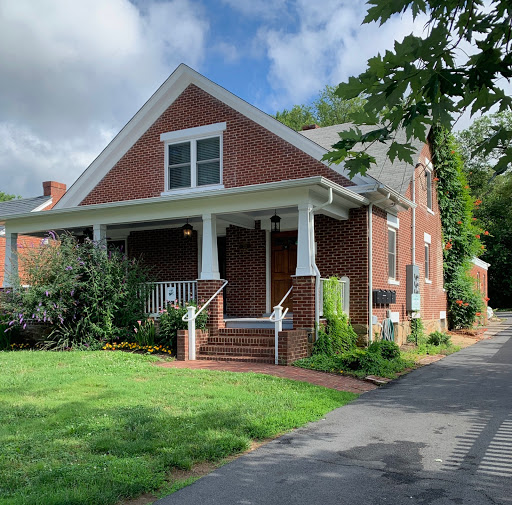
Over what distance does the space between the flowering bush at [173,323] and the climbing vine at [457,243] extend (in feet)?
34.9

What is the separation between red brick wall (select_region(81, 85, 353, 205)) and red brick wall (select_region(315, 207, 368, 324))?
1.00m

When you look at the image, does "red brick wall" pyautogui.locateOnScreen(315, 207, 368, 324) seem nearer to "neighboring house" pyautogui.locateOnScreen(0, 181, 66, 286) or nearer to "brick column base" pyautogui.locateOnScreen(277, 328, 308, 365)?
"brick column base" pyautogui.locateOnScreen(277, 328, 308, 365)

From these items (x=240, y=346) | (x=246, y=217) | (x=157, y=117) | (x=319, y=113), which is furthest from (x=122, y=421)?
(x=319, y=113)

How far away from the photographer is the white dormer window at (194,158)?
1455 cm

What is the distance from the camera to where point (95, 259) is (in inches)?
517

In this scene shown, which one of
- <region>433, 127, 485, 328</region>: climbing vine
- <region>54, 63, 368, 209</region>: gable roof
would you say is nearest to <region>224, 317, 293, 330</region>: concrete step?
<region>54, 63, 368, 209</region>: gable roof

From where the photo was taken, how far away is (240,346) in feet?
38.0

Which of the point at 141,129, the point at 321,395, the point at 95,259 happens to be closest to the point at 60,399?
the point at 321,395

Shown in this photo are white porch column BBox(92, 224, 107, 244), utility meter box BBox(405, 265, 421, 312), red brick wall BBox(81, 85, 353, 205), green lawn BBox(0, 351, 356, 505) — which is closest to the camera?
green lawn BBox(0, 351, 356, 505)

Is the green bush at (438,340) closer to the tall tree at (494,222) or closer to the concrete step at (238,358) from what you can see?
the concrete step at (238,358)

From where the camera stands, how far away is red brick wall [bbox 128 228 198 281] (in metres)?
15.7

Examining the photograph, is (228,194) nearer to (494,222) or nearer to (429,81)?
(429,81)

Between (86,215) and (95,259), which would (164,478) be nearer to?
(95,259)

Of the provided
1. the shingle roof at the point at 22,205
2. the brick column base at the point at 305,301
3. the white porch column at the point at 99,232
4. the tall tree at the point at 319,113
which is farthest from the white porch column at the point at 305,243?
the tall tree at the point at 319,113
